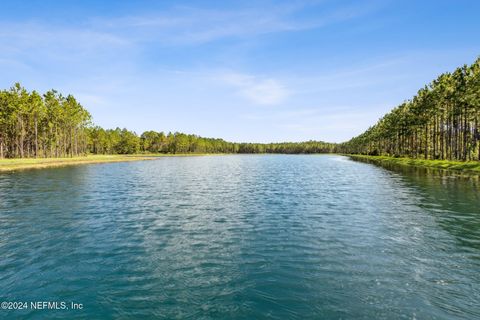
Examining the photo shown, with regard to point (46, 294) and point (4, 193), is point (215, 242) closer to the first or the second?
point (46, 294)

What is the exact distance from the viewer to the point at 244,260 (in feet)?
50.3

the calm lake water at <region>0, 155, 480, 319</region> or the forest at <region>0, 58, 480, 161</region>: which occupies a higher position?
the forest at <region>0, 58, 480, 161</region>

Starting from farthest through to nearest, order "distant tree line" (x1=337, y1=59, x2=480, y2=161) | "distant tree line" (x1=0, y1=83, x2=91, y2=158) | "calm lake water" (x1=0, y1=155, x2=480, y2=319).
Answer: "distant tree line" (x1=0, y1=83, x2=91, y2=158)
"distant tree line" (x1=337, y1=59, x2=480, y2=161)
"calm lake water" (x1=0, y1=155, x2=480, y2=319)

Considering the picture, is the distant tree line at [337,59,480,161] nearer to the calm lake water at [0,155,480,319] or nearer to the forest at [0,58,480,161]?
the forest at [0,58,480,161]

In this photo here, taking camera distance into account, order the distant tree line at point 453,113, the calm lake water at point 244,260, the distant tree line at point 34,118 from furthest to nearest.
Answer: the distant tree line at point 34,118 → the distant tree line at point 453,113 → the calm lake water at point 244,260

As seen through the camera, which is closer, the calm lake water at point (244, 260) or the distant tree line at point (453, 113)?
the calm lake water at point (244, 260)

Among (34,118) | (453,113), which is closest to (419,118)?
(453,113)

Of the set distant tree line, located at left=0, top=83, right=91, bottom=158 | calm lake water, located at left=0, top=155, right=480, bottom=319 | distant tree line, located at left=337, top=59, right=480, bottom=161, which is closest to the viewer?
calm lake water, located at left=0, top=155, right=480, bottom=319

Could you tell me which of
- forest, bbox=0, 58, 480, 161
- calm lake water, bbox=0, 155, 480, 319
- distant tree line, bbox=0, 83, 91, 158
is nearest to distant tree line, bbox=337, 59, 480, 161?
forest, bbox=0, 58, 480, 161

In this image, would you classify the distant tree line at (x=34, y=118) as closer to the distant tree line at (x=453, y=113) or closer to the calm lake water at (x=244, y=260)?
the calm lake water at (x=244, y=260)

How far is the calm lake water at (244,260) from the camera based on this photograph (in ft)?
35.3

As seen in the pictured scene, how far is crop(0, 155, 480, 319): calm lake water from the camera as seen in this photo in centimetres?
1076

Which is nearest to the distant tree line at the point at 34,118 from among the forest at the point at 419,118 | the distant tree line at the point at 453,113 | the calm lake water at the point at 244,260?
the forest at the point at 419,118

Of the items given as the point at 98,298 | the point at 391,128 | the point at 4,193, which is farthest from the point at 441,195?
the point at 391,128
